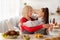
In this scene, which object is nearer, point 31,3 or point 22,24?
point 22,24

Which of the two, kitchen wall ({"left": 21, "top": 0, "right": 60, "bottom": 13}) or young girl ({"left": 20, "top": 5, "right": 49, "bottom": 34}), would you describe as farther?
kitchen wall ({"left": 21, "top": 0, "right": 60, "bottom": 13})

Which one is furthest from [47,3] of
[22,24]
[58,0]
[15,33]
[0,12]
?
[15,33]

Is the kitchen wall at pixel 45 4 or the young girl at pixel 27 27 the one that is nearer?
the young girl at pixel 27 27

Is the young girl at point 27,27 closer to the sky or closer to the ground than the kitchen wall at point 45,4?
closer to the ground

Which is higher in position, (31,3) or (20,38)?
(31,3)

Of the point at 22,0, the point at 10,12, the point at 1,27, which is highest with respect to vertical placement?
the point at 22,0

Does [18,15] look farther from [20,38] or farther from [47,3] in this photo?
[20,38]

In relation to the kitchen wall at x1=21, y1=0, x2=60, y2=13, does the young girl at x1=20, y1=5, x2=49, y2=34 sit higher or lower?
lower

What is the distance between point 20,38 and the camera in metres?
2.27

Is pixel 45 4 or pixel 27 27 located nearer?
pixel 27 27

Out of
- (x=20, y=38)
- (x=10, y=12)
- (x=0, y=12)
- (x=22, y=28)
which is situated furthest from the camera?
(x=10, y=12)

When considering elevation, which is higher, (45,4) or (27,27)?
(45,4)

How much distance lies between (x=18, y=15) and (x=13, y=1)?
39cm

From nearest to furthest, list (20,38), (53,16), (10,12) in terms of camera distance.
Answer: (20,38)
(10,12)
(53,16)
